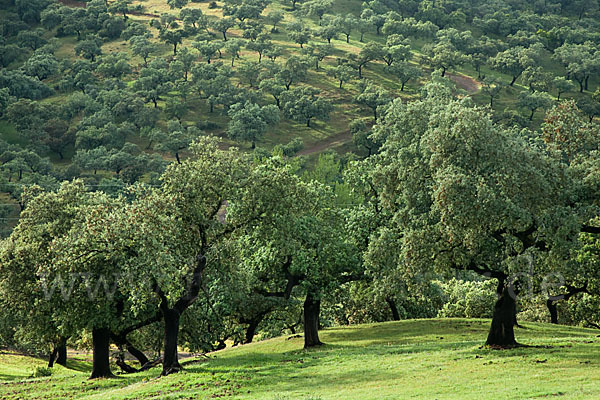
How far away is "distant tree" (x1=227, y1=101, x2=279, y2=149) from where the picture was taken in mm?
153000

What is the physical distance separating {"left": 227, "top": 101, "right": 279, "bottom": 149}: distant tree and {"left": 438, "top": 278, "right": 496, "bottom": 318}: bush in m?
93.8

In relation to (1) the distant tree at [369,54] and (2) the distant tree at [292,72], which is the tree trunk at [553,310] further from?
(1) the distant tree at [369,54]

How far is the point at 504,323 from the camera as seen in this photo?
34.6m

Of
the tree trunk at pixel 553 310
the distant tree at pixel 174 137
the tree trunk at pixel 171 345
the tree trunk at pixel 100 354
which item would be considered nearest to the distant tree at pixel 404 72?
the distant tree at pixel 174 137

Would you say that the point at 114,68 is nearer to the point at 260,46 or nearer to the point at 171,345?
the point at 260,46

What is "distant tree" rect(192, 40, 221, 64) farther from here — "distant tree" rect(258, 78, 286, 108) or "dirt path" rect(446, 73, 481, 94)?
"dirt path" rect(446, 73, 481, 94)

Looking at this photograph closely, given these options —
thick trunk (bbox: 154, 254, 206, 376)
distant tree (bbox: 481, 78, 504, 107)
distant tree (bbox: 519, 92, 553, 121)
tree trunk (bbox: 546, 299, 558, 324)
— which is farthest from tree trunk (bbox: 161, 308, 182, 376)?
distant tree (bbox: 481, 78, 504, 107)

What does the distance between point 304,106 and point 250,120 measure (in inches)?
734

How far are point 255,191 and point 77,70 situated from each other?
175769 mm

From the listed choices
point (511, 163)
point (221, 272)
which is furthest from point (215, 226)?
point (511, 163)

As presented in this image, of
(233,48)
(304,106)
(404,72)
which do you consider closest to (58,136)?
(233,48)

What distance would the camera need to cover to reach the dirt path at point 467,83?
184m

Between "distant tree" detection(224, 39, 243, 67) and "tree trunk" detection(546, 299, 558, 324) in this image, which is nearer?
"tree trunk" detection(546, 299, 558, 324)

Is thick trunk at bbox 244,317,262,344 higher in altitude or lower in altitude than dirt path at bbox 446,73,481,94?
lower
